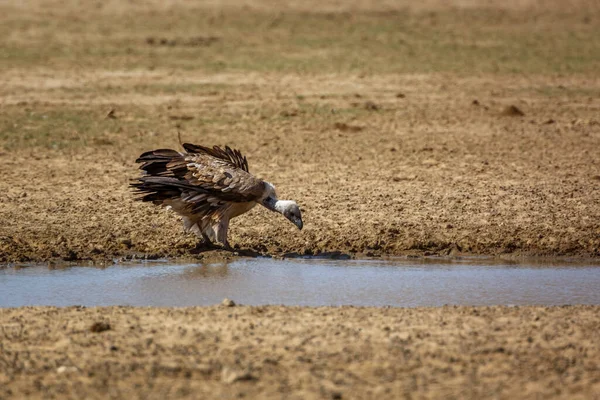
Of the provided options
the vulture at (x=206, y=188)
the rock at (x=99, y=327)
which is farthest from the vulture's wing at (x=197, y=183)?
the rock at (x=99, y=327)

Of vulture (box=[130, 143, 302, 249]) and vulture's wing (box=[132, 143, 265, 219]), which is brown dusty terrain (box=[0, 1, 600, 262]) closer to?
vulture (box=[130, 143, 302, 249])

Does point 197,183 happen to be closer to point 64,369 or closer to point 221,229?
point 221,229

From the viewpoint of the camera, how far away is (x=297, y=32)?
2033 centimetres

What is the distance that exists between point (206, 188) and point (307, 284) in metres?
1.16

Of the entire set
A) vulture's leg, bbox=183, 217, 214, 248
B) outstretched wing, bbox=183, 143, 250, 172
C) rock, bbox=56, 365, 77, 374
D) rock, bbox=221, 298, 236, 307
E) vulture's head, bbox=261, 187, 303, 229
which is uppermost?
outstretched wing, bbox=183, 143, 250, 172

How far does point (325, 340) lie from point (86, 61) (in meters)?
12.8

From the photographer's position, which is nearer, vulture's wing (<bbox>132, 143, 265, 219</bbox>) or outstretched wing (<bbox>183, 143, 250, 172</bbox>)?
vulture's wing (<bbox>132, 143, 265, 219</bbox>)

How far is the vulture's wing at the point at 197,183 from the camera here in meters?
8.23

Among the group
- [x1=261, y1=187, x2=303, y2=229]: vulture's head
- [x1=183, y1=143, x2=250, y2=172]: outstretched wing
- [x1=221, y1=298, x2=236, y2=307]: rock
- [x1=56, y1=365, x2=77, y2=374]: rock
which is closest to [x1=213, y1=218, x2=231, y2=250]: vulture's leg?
[x1=261, y1=187, x2=303, y2=229]: vulture's head

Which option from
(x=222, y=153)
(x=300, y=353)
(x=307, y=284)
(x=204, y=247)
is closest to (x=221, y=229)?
(x=204, y=247)

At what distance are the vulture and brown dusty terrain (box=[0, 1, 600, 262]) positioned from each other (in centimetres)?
42

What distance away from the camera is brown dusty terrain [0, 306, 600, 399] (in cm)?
521

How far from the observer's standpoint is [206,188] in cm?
824

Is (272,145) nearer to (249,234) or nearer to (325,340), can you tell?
(249,234)
